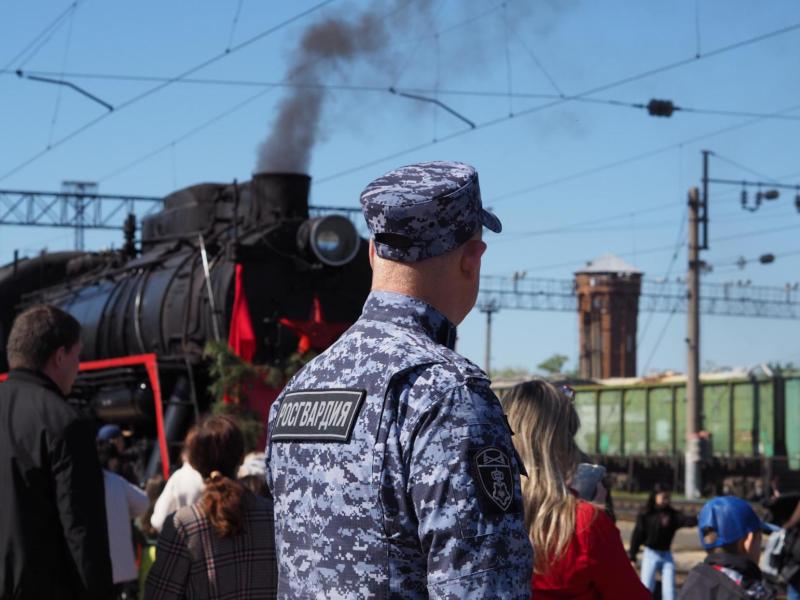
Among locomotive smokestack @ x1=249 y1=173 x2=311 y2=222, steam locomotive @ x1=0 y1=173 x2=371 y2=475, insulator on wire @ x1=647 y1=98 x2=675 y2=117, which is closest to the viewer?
steam locomotive @ x1=0 y1=173 x2=371 y2=475

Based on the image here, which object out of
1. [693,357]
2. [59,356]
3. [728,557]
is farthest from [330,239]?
[693,357]

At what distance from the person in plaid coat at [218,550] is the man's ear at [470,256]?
2271mm

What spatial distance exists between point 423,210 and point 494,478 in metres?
0.54

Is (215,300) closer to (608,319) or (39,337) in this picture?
(39,337)

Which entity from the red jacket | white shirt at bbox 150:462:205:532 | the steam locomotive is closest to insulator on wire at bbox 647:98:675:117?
the steam locomotive

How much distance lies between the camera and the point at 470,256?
7.85ft

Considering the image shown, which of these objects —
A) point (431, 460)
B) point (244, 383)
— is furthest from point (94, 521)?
point (244, 383)

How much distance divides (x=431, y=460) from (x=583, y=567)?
1.42m

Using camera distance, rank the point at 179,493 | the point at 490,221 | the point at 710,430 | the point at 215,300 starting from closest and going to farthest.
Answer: the point at 490,221
the point at 179,493
the point at 215,300
the point at 710,430

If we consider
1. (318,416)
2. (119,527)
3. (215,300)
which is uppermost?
(215,300)

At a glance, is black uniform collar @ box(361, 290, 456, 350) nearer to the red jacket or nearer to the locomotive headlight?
the red jacket

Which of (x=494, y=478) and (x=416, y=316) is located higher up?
(x=416, y=316)

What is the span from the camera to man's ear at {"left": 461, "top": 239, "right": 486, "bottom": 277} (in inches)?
94.1

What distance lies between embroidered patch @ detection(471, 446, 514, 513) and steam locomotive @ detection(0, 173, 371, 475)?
9.77 metres
